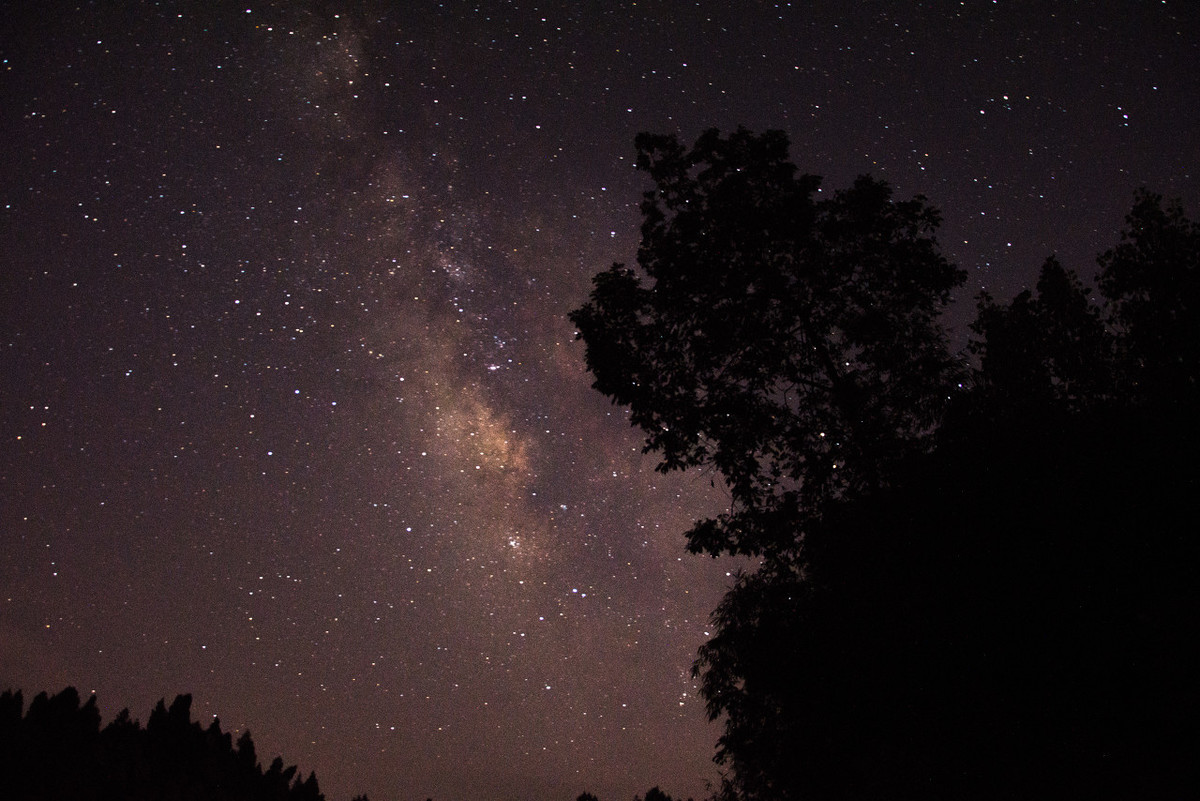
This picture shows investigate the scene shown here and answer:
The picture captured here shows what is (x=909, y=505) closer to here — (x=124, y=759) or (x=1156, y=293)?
(x=1156, y=293)

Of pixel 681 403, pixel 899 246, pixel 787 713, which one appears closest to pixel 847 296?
pixel 899 246

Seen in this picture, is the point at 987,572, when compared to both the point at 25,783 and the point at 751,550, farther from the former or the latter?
the point at 25,783

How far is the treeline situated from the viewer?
42.4m

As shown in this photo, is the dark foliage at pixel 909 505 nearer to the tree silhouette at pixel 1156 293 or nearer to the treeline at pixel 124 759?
the tree silhouette at pixel 1156 293

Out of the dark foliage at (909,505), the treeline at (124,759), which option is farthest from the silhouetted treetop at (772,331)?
the treeline at (124,759)

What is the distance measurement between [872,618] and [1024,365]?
8.20 metres

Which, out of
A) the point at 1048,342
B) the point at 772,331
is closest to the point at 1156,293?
the point at 1048,342

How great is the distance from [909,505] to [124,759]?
59151 millimetres

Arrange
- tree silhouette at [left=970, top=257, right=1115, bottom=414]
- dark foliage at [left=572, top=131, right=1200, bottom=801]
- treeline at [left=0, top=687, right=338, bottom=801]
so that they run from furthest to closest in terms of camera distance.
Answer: treeline at [left=0, top=687, right=338, bottom=801] < tree silhouette at [left=970, top=257, right=1115, bottom=414] < dark foliage at [left=572, top=131, right=1200, bottom=801]

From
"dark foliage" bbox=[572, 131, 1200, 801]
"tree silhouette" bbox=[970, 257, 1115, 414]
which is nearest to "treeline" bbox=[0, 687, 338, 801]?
"dark foliage" bbox=[572, 131, 1200, 801]

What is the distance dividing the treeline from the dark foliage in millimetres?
50655

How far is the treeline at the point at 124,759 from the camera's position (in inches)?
1671

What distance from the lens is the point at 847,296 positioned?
9.75 m

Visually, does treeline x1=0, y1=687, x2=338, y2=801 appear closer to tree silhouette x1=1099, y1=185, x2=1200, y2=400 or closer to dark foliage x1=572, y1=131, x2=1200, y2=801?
dark foliage x1=572, y1=131, x2=1200, y2=801
